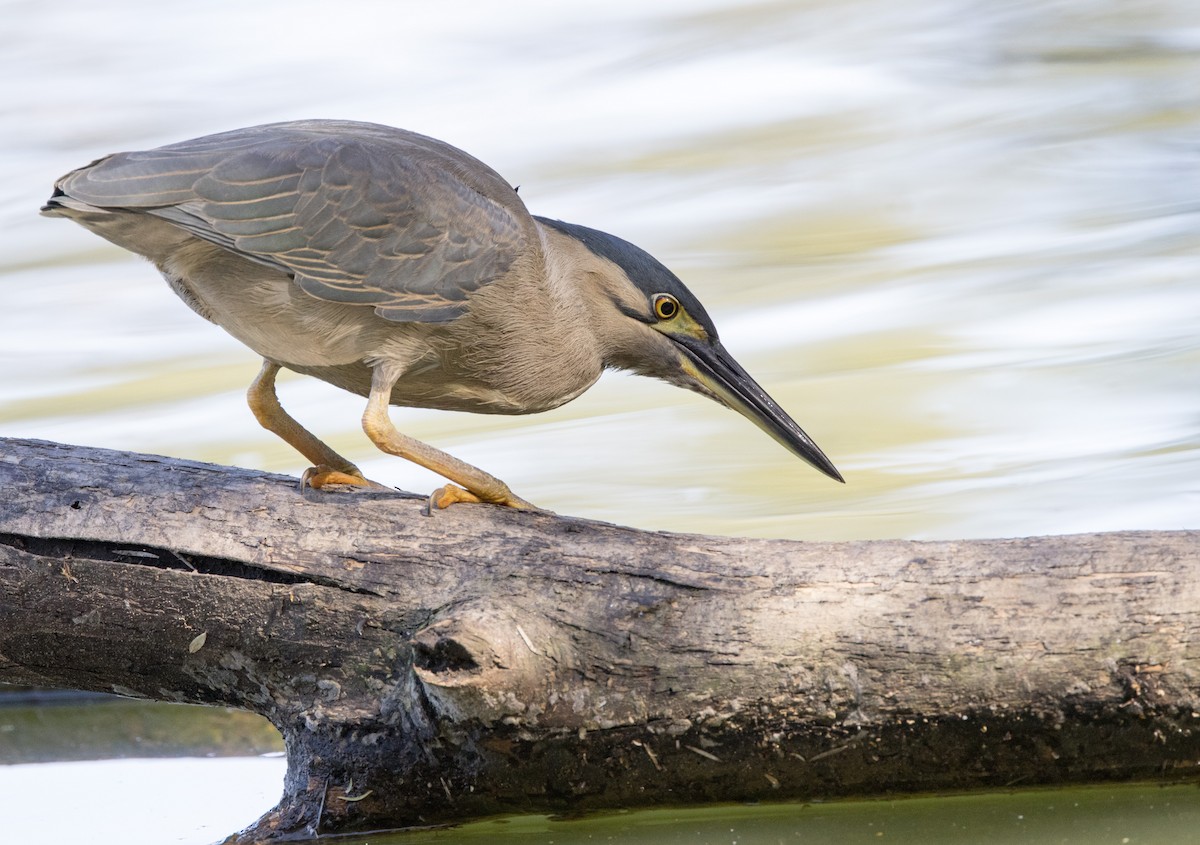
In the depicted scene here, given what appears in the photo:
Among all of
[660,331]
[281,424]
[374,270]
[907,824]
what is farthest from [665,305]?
[907,824]

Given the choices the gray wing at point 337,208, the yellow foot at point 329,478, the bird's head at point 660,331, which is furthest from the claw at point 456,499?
the bird's head at point 660,331

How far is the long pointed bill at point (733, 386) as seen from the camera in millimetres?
4133

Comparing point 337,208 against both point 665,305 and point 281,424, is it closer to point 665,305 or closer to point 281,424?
point 281,424

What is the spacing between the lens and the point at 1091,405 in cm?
730

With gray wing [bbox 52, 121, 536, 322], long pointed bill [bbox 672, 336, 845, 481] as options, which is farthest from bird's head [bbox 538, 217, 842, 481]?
gray wing [bbox 52, 121, 536, 322]

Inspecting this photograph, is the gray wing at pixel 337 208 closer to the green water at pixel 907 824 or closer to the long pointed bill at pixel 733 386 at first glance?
the long pointed bill at pixel 733 386

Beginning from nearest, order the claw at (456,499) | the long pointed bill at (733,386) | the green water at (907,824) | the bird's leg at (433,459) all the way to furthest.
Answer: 1. the green water at (907,824)
2. the claw at (456,499)
3. the bird's leg at (433,459)
4. the long pointed bill at (733,386)

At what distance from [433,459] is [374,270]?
512 millimetres

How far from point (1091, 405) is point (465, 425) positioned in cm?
322

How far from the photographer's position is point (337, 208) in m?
3.72

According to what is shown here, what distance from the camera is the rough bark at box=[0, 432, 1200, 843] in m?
3.04

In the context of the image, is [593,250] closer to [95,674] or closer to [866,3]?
[95,674]

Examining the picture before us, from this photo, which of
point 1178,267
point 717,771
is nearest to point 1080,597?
point 717,771

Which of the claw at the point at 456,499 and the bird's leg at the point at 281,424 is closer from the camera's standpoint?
the claw at the point at 456,499
